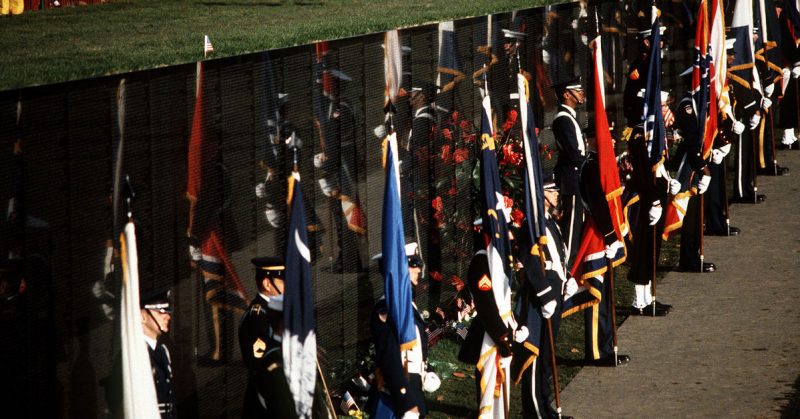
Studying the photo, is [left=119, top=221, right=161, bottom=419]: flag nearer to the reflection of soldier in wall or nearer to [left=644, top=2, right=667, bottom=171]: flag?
the reflection of soldier in wall

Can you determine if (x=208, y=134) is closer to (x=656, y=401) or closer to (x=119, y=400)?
(x=119, y=400)

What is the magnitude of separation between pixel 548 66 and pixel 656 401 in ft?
19.7

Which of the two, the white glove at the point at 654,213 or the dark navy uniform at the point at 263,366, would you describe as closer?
the dark navy uniform at the point at 263,366

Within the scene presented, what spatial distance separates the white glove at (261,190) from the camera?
9.27 meters

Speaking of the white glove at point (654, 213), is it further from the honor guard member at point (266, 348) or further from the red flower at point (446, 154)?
the honor guard member at point (266, 348)

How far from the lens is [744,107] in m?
16.2

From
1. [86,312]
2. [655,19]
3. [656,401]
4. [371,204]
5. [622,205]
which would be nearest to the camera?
[86,312]

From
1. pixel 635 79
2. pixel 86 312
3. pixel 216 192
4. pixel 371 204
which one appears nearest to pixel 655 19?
pixel 635 79

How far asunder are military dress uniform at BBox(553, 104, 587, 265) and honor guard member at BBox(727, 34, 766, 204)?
15.6ft

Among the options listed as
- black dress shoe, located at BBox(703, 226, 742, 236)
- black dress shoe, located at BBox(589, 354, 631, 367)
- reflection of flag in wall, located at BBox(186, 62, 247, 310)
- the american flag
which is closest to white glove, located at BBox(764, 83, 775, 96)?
black dress shoe, located at BBox(703, 226, 742, 236)

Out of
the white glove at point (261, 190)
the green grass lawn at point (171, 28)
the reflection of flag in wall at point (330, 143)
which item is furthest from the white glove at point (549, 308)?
the green grass lawn at point (171, 28)

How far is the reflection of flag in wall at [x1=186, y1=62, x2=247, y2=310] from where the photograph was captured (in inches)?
332

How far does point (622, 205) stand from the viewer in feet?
40.7

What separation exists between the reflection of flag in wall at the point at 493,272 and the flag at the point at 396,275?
0.85 m
